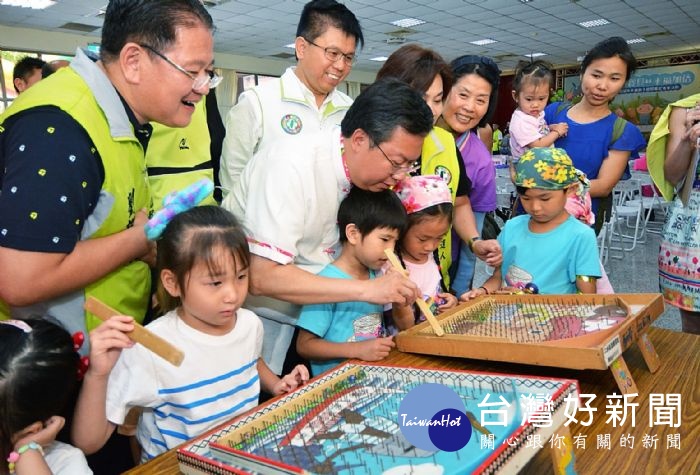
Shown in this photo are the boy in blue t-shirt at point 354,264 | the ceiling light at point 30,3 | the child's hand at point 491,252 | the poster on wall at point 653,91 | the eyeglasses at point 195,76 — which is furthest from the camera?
the poster on wall at point 653,91

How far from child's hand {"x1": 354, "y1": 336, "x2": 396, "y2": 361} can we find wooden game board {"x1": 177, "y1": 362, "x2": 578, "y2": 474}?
20 cm

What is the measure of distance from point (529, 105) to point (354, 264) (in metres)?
2.07

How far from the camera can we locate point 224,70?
13852mm

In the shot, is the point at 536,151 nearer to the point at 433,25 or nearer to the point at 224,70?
the point at 433,25

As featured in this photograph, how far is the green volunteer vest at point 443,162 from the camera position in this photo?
6.92 feet

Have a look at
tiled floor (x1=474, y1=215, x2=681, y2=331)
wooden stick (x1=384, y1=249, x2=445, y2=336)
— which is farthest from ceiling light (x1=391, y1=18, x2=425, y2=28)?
wooden stick (x1=384, y1=249, x2=445, y2=336)

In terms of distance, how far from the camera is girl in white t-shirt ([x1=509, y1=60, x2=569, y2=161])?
3.12 metres

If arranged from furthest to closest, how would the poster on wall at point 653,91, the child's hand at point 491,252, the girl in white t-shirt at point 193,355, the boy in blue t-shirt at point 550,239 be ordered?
1. the poster on wall at point 653,91
2. the child's hand at point 491,252
3. the boy in blue t-shirt at point 550,239
4. the girl in white t-shirt at point 193,355

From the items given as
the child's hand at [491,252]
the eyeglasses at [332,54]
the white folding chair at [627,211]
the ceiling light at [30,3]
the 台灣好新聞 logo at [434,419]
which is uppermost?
the ceiling light at [30,3]

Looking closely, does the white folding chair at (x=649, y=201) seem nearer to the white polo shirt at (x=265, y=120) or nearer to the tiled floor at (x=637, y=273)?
the tiled floor at (x=637, y=273)

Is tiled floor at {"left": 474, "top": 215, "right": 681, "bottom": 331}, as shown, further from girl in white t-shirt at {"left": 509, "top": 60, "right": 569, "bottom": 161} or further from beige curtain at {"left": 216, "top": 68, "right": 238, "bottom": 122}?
beige curtain at {"left": 216, "top": 68, "right": 238, "bottom": 122}

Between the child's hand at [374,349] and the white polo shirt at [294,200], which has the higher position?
the white polo shirt at [294,200]

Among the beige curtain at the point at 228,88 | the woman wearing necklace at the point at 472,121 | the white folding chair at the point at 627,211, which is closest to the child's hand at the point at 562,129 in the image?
the woman wearing necklace at the point at 472,121

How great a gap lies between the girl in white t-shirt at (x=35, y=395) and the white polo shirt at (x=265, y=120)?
3.59 feet
